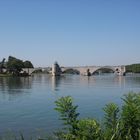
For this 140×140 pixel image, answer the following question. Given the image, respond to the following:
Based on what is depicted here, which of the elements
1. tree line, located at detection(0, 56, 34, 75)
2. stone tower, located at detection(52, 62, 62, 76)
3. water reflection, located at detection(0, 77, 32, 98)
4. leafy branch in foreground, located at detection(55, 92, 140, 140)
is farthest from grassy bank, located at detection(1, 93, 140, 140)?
stone tower, located at detection(52, 62, 62, 76)

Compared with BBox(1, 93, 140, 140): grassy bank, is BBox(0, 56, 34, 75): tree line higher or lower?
higher

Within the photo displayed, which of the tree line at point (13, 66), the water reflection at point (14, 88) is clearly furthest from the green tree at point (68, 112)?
the tree line at point (13, 66)

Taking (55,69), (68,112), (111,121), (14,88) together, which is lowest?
(14,88)

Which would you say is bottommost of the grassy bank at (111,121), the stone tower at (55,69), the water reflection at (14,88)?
the water reflection at (14,88)

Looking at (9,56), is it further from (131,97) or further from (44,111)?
(131,97)

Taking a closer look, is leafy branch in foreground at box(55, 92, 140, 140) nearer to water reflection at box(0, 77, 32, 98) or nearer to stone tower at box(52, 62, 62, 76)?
water reflection at box(0, 77, 32, 98)

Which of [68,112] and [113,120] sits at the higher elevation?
[68,112]

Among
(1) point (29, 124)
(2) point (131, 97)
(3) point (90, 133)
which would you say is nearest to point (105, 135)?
(3) point (90, 133)

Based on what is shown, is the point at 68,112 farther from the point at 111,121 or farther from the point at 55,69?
the point at 55,69

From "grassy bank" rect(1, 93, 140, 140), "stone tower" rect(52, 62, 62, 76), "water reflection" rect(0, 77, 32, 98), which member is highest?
"stone tower" rect(52, 62, 62, 76)

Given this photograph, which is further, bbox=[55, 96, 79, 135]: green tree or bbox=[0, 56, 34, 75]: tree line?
bbox=[0, 56, 34, 75]: tree line

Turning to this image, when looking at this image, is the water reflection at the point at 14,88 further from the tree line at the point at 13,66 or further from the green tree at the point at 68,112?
the tree line at the point at 13,66

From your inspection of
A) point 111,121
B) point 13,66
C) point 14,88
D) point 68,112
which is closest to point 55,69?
point 13,66

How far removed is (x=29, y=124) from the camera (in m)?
26.6
